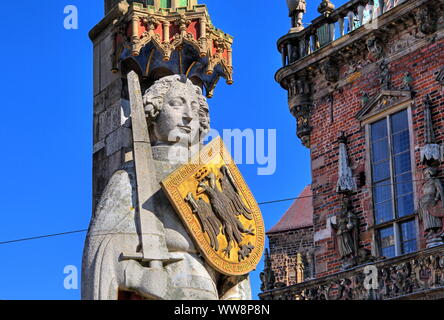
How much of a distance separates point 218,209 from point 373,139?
13.2 m

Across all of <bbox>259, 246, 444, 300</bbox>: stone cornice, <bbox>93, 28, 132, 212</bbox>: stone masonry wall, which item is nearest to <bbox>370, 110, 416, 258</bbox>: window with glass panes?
<bbox>259, 246, 444, 300</bbox>: stone cornice

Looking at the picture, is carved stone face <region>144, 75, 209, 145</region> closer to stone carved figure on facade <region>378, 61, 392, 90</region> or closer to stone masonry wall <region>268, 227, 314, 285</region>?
stone carved figure on facade <region>378, 61, 392, 90</region>

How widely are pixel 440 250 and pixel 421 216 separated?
110 centimetres

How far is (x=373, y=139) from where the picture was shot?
1888 cm

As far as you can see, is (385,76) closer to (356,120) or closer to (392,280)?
(356,120)

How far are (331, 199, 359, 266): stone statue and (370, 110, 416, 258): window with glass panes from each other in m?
0.50

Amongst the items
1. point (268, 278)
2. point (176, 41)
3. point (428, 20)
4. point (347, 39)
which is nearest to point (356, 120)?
point (347, 39)

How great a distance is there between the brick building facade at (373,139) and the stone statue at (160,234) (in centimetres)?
1090

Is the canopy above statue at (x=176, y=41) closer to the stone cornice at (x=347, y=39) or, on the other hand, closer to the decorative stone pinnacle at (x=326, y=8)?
the stone cornice at (x=347, y=39)

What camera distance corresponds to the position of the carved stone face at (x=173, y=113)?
20.2ft

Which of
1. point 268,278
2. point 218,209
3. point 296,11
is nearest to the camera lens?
point 218,209
